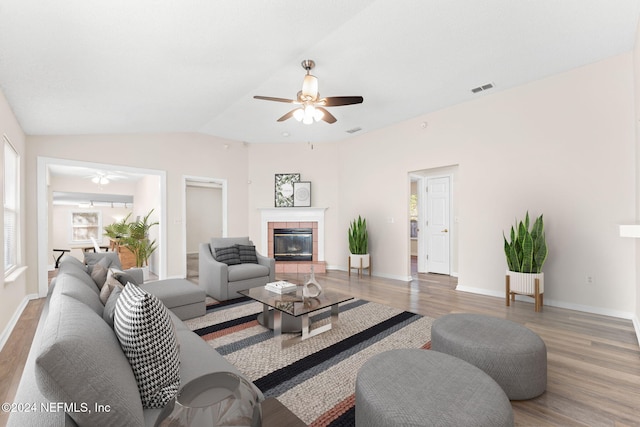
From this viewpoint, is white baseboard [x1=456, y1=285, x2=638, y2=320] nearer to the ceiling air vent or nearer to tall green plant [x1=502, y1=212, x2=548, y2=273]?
tall green plant [x1=502, y1=212, x2=548, y2=273]

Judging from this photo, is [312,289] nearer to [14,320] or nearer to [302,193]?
[14,320]

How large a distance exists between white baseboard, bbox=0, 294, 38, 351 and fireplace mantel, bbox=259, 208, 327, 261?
3736 mm

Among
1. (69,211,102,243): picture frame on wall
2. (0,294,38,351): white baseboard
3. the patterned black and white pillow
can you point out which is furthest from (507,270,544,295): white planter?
(69,211,102,243): picture frame on wall

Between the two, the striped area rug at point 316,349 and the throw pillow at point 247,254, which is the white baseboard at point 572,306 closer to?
the striped area rug at point 316,349

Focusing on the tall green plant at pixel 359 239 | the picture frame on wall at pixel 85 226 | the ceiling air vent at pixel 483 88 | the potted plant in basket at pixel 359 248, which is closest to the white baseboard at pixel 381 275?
the potted plant in basket at pixel 359 248

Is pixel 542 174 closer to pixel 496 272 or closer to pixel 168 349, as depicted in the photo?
pixel 496 272

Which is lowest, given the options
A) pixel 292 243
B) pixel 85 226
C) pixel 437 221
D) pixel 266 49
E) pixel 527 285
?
pixel 527 285

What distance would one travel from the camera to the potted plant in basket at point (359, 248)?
5.58 meters

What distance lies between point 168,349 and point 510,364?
1.95 metres

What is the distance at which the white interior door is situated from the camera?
5906mm

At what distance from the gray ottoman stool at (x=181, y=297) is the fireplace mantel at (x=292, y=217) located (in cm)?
316

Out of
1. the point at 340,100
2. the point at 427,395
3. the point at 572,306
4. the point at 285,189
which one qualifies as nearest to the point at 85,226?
the point at 285,189

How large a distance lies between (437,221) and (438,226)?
0.11 m

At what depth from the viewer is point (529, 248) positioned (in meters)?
3.53
